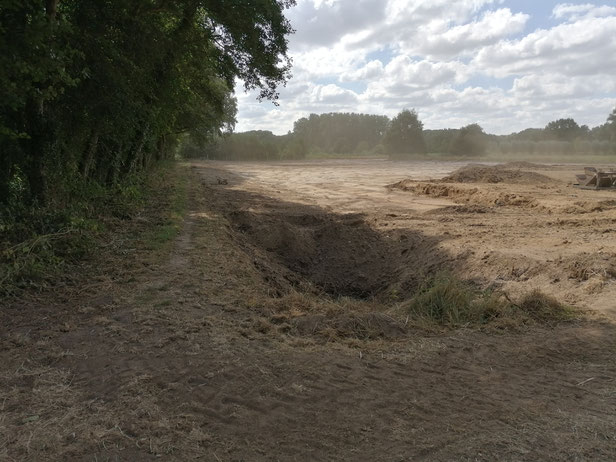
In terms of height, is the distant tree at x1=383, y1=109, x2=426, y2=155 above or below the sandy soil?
above

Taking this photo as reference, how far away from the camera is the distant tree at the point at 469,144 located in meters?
73.6

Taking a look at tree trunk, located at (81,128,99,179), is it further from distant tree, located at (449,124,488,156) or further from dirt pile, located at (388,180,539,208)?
distant tree, located at (449,124,488,156)

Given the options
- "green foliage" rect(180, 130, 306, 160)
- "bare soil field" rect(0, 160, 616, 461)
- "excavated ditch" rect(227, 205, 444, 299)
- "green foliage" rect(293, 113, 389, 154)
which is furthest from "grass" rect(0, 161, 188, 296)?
"green foliage" rect(293, 113, 389, 154)

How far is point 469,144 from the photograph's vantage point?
73.6 m

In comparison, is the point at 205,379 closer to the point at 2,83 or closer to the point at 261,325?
the point at 261,325

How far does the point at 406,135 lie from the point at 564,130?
77.1 feet

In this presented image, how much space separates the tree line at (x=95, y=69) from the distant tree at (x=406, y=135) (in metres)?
66.1

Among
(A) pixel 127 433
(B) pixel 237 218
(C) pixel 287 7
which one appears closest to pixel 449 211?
(B) pixel 237 218

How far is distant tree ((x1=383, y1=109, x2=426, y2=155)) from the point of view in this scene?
258ft

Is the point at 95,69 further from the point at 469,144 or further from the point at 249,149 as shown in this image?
the point at 469,144

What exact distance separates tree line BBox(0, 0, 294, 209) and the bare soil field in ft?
6.85

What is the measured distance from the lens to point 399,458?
11.5 ft

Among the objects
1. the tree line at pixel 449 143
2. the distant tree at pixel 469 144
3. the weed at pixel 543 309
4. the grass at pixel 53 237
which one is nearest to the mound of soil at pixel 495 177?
the grass at pixel 53 237

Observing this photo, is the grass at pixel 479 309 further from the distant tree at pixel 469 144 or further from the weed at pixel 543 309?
the distant tree at pixel 469 144
